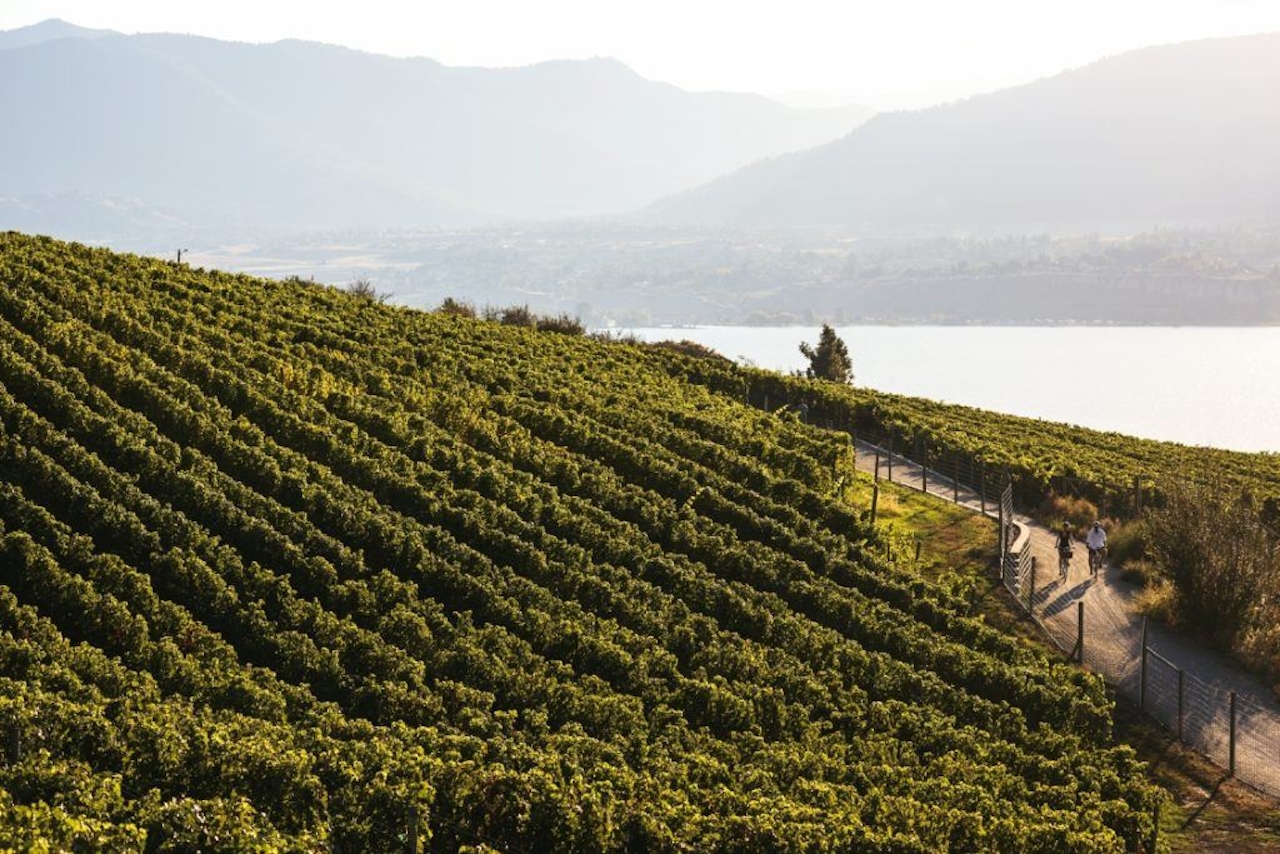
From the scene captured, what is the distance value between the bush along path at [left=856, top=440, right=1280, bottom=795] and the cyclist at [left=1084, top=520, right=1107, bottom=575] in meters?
0.36

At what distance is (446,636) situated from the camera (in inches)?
916

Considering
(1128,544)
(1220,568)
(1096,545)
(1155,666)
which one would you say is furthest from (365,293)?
(1155,666)

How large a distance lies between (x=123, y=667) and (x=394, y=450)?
11913 mm

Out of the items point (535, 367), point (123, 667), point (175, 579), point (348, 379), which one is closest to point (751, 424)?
point (535, 367)

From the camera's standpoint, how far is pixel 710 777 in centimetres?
1938

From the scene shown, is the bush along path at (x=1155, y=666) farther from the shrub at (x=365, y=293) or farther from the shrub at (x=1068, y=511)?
the shrub at (x=365, y=293)

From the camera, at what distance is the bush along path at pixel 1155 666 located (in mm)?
25250

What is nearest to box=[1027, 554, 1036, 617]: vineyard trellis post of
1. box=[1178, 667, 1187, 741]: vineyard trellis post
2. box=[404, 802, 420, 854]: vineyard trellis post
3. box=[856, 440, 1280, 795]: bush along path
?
box=[856, 440, 1280, 795]: bush along path

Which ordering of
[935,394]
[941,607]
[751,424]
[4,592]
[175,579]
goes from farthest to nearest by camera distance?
[935,394] → [751,424] → [941,607] → [175,579] → [4,592]

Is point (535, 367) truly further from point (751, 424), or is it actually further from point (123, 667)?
point (123, 667)

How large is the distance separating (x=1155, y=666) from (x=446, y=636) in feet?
48.3

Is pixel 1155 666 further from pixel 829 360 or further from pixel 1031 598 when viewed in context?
pixel 829 360

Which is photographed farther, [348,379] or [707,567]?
[348,379]

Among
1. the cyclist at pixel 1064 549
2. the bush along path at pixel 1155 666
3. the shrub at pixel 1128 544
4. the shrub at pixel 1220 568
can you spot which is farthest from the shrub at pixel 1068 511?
the shrub at pixel 1220 568
